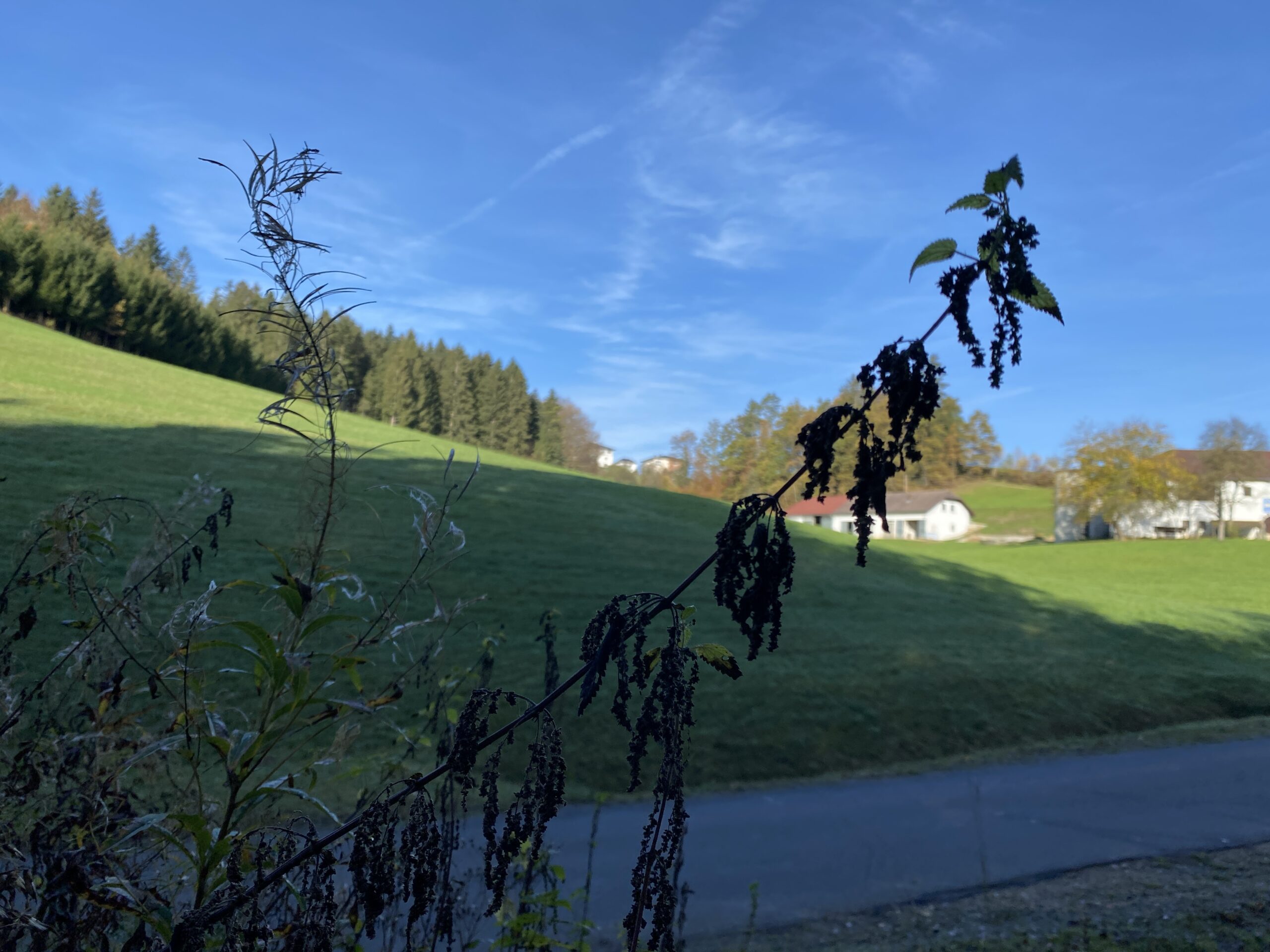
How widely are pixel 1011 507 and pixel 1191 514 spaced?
23281 mm

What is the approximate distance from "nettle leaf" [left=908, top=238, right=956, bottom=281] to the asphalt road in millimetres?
4140

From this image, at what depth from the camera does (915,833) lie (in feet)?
23.8

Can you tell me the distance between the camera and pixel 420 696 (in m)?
10.1

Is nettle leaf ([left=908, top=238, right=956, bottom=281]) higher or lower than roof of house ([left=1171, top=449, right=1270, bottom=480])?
lower

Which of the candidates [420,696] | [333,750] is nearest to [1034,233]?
[333,750]

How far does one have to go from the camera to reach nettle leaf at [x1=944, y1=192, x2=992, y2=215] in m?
1.27

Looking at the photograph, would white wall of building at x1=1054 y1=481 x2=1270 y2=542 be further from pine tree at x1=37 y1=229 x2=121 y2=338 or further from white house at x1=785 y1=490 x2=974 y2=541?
pine tree at x1=37 y1=229 x2=121 y2=338

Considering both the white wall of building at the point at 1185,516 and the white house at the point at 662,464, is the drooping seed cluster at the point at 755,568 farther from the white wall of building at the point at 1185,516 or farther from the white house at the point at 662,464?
the white house at the point at 662,464

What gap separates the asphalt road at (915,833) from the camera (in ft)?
19.2

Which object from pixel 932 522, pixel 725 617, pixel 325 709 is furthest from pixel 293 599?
pixel 932 522

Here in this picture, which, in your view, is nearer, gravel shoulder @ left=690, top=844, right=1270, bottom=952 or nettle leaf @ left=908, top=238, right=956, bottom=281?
nettle leaf @ left=908, top=238, right=956, bottom=281

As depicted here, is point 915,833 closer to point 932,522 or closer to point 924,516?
point 924,516

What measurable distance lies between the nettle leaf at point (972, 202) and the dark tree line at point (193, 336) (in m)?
27.1

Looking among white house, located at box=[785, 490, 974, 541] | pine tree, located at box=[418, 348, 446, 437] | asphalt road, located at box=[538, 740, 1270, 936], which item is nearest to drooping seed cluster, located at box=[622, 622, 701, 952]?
asphalt road, located at box=[538, 740, 1270, 936]
